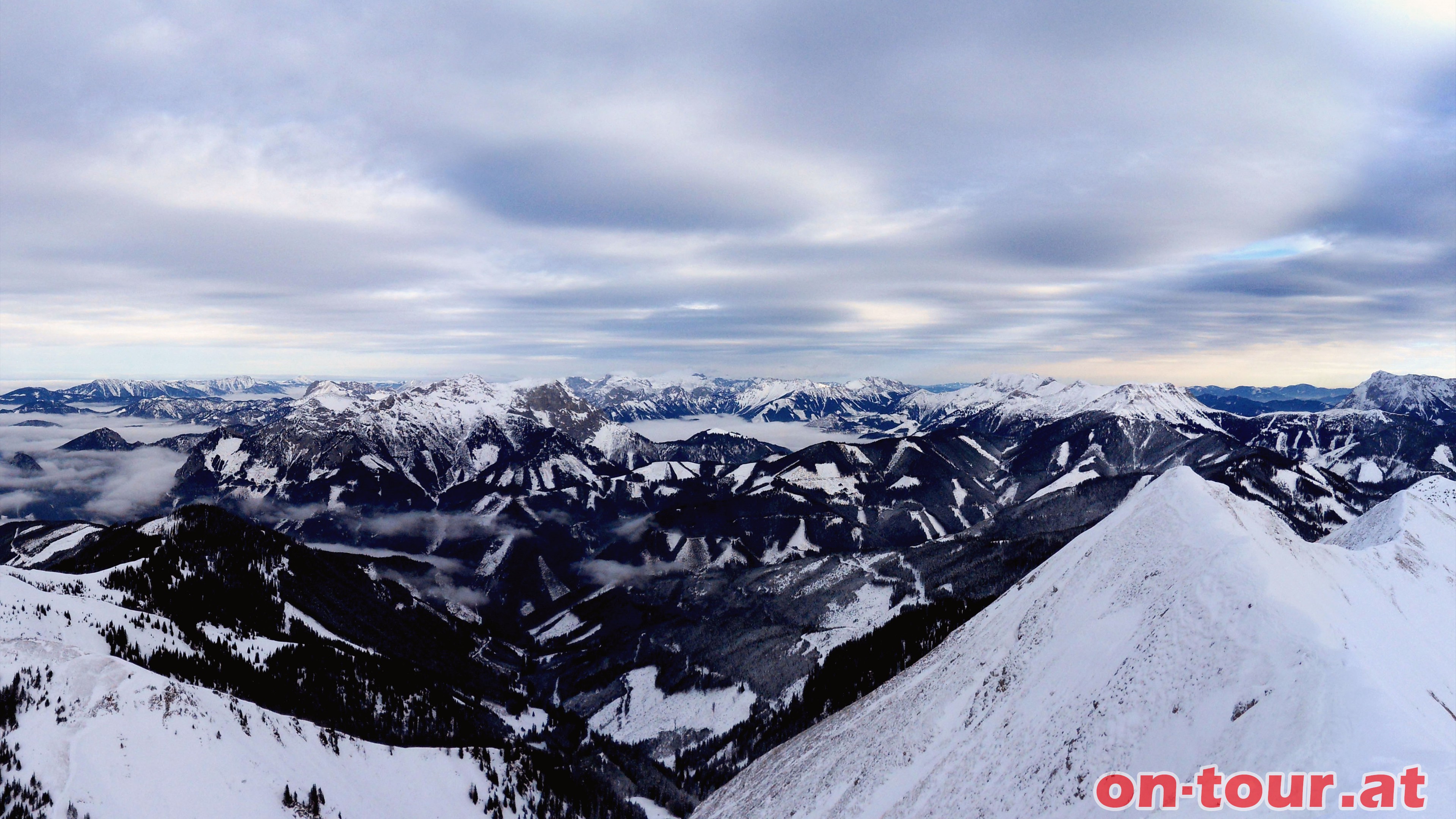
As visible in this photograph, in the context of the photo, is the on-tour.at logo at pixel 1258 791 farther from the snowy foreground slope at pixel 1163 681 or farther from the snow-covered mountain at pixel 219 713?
the snow-covered mountain at pixel 219 713

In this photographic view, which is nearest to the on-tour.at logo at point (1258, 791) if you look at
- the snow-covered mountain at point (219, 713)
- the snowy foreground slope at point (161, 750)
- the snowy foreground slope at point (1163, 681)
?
the snowy foreground slope at point (1163, 681)

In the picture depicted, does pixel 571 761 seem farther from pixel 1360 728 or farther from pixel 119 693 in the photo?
pixel 1360 728

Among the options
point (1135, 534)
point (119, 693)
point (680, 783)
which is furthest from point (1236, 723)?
point (680, 783)

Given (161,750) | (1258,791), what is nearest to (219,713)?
(161,750)

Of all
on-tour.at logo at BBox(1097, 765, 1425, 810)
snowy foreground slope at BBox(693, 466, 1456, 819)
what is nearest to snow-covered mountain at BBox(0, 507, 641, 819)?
snowy foreground slope at BBox(693, 466, 1456, 819)

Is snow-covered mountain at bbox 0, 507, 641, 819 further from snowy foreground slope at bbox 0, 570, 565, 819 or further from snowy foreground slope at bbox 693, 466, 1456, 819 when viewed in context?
snowy foreground slope at bbox 693, 466, 1456, 819

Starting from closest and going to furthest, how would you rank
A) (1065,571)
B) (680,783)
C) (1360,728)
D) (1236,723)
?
1. (1360,728)
2. (1236,723)
3. (1065,571)
4. (680,783)
